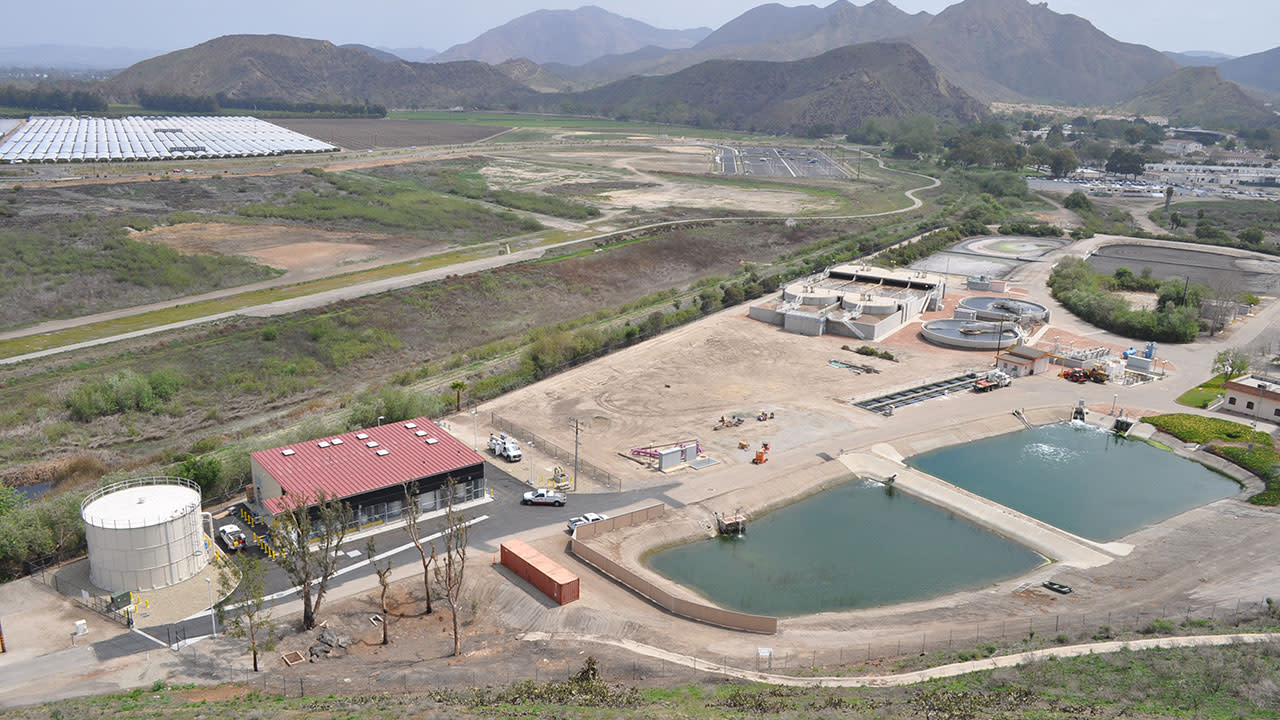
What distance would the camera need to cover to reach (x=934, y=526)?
4494cm

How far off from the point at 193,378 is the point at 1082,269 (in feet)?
292

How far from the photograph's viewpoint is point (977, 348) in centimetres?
7362

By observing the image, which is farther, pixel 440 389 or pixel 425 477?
pixel 440 389

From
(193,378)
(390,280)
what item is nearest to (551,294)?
(390,280)

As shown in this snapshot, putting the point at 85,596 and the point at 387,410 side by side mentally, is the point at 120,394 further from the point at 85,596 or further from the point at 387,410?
the point at 85,596

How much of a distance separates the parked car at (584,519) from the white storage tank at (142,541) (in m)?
16.1

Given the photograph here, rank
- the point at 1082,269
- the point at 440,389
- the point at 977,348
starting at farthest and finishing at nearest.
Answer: the point at 1082,269 < the point at 977,348 < the point at 440,389

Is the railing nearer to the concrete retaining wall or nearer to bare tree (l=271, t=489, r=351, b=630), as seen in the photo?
bare tree (l=271, t=489, r=351, b=630)

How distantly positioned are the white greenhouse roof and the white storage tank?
12122 cm

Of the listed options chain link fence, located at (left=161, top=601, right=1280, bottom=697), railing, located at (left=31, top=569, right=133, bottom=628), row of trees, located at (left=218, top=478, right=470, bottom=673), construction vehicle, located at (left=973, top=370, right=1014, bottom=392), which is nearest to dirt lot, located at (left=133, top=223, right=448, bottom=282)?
railing, located at (left=31, top=569, right=133, bottom=628)

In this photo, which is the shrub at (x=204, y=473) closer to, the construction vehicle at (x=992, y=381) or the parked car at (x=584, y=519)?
the parked car at (x=584, y=519)

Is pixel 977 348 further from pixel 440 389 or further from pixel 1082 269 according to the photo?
pixel 440 389

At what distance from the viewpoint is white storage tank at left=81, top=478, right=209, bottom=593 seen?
34594mm

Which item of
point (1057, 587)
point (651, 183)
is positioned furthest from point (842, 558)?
point (651, 183)
